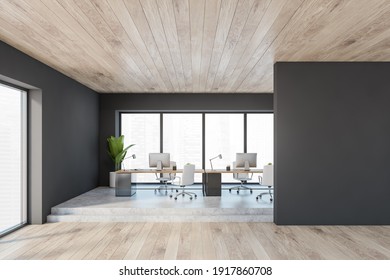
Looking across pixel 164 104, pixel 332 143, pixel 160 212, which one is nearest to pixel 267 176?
pixel 332 143

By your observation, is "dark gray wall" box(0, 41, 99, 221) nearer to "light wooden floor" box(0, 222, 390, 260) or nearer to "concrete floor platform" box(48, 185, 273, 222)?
"concrete floor platform" box(48, 185, 273, 222)

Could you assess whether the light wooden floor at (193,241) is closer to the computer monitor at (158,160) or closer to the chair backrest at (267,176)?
the chair backrest at (267,176)

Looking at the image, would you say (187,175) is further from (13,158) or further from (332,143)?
(13,158)

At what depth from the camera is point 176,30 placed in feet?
10.3

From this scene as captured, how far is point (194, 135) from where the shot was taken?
785 centimetres

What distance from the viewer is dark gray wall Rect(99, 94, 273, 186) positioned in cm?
728

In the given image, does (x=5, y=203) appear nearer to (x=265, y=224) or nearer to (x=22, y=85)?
(x=22, y=85)

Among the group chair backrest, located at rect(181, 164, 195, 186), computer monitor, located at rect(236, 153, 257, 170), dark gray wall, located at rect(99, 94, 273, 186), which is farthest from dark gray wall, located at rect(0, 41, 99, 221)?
computer monitor, located at rect(236, 153, 257, 170)

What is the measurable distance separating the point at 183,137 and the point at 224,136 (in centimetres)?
121

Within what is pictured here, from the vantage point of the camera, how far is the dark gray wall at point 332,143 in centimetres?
437

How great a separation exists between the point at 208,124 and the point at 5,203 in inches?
206

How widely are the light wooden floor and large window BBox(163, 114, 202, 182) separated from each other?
3.39m

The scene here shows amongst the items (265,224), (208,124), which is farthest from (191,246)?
(208,124)
